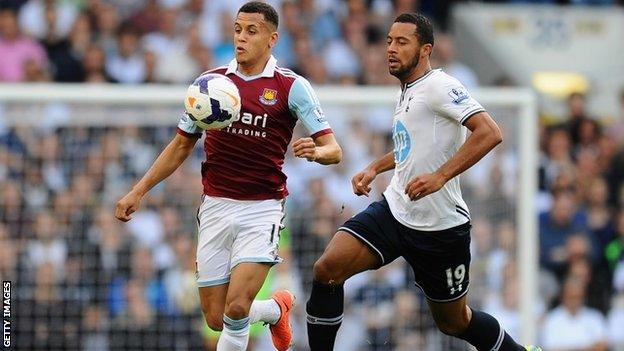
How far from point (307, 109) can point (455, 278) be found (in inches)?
59.4

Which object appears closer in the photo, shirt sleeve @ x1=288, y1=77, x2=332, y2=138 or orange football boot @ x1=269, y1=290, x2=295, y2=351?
shirt sleeve @ x1=288, y1=77, x2=332, y2=138

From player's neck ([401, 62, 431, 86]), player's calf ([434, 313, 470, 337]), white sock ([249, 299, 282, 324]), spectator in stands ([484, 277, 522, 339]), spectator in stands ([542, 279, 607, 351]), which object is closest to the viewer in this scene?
player's neck ([401, 62, 431, 86])

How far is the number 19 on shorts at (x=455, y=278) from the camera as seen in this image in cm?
1053

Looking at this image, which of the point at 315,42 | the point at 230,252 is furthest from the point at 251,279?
the point at 315,42

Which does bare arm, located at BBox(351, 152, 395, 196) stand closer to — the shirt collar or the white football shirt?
the white football shirt

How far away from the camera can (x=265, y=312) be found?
10.9m

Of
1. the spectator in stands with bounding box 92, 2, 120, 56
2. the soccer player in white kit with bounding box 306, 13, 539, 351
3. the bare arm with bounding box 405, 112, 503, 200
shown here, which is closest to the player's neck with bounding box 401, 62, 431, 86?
the soccer player in white kit with bounding box 306, 13, 539, 351

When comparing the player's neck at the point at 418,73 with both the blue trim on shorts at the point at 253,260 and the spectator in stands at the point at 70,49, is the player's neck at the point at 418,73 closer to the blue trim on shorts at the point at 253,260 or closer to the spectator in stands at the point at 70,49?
the blue trim on shorts at the point at 253,260

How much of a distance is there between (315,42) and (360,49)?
1.85 feet

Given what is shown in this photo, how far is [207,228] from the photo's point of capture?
1062 cm

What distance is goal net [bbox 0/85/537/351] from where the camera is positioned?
564 inches

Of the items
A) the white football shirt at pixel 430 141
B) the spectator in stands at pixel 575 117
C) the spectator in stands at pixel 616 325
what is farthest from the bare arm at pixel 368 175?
the spectator in stands at pixel 575 117

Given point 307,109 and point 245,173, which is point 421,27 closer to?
point 307,109

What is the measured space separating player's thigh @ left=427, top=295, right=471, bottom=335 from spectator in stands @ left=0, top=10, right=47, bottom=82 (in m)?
7.98
